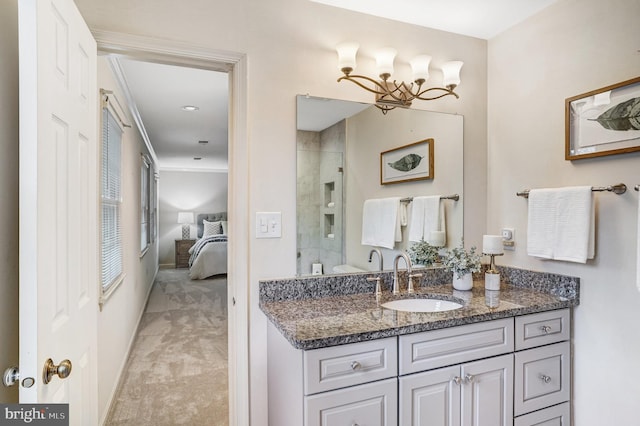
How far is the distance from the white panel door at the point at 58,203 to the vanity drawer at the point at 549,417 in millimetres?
1797

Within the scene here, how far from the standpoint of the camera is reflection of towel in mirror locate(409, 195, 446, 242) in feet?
7.05

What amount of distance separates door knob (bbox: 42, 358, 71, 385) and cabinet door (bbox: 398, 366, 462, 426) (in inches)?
43.7

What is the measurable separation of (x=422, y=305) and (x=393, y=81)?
122 centimetres

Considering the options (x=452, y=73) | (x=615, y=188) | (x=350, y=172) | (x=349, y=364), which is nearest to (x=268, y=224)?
(x=350, y=172)

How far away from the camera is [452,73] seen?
82.0 inches

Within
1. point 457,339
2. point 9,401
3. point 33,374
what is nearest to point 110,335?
point 9,401

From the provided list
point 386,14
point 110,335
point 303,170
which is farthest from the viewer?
point 110,335

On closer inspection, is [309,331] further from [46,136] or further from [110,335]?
[110,335]

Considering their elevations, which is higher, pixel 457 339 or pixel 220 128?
pixel 220 128

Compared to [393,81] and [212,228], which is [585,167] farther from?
[212,228]

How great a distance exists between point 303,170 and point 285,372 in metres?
0.93

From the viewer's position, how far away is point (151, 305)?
5023mm

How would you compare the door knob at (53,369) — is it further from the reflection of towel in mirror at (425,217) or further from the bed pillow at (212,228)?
the bed pillow at (212,228)

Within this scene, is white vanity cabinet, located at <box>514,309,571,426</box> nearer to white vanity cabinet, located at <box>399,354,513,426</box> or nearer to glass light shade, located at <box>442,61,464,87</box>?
white vanity cabinet, located at <box>399,354,513,426</box>
